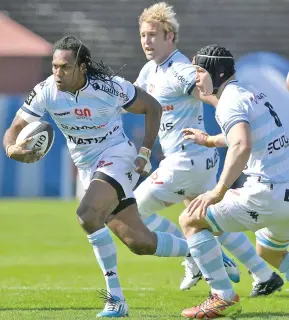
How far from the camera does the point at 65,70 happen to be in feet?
26.5

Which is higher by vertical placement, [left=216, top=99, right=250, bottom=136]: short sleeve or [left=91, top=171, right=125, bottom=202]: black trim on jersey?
[left=216, top=99, right=250, bottom=136]: short sleeve

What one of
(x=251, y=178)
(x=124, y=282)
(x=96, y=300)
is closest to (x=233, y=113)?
(x=251, y=178)

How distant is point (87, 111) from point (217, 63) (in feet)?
4.24

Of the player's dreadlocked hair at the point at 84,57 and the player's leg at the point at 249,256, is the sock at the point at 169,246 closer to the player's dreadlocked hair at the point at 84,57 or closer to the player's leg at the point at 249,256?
the player's leg at the point at 249,256

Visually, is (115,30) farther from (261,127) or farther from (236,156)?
(236,156)

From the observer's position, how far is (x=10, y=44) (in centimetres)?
2714

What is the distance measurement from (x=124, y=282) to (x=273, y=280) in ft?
5.98

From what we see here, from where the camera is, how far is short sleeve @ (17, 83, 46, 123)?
8.28 metres

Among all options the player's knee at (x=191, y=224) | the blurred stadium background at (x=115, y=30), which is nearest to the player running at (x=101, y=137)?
the player's knee at (x=191, y=224)

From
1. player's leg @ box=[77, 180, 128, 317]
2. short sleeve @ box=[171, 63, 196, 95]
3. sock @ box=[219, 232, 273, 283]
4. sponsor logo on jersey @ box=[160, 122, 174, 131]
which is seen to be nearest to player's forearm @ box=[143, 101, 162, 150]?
player's leg @ box=[77, 180, 128, 317]

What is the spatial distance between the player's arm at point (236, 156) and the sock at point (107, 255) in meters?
1.22

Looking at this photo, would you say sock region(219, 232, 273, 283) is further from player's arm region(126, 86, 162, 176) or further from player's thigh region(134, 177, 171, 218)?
player's arm region(126, 86, 162, 176)

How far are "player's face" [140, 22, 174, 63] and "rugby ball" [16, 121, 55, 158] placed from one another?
5.84 feet

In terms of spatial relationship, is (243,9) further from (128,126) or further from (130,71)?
(128,126)
